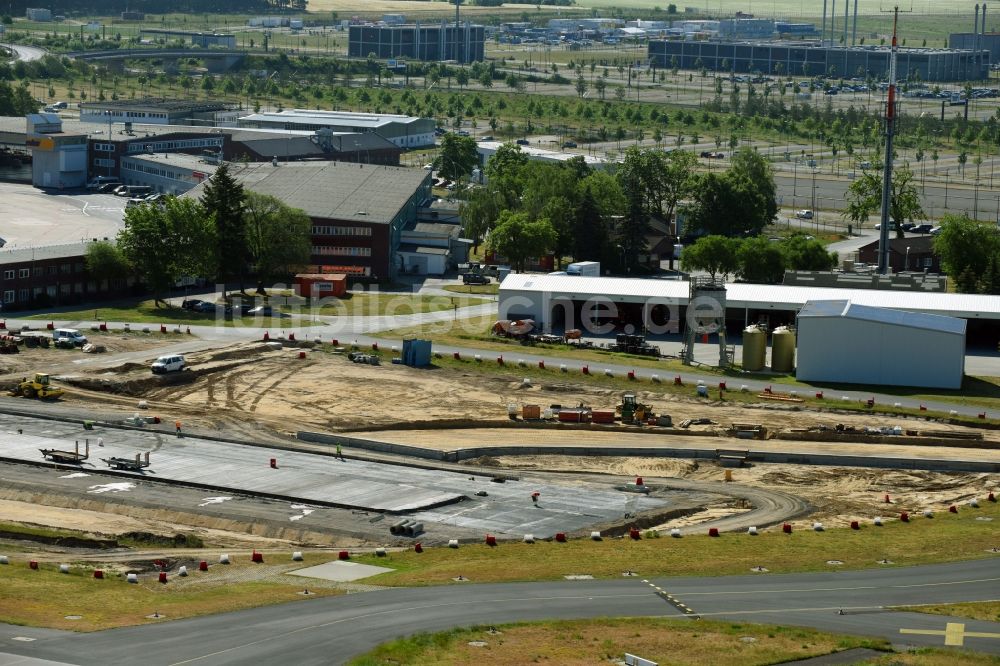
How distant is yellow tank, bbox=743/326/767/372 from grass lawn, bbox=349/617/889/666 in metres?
39.4

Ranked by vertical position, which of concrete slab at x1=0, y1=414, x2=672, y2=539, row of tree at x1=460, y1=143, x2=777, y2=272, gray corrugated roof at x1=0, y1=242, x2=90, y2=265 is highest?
row of tree at x1=460, y1=143, x2=777, y2=272

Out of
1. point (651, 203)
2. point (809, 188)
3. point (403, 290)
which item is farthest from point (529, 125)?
point (403, 290)

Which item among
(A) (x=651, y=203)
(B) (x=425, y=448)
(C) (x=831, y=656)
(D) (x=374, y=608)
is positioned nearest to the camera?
(C) (x=831, y=656)

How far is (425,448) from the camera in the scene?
63.8m

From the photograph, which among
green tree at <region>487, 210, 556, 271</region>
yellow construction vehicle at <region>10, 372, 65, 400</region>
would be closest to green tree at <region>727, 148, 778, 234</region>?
green tree at <region>487, 210, 556, 271</region>

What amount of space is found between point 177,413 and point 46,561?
72.9 feet

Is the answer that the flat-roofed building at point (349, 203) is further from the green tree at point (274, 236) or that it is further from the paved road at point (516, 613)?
the paved road at point (516, 613)

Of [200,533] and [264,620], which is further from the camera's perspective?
[200,533]

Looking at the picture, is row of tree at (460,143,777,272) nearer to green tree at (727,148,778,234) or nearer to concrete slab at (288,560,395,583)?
green tree at (727,148,778,234)

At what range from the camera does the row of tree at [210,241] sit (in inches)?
3622

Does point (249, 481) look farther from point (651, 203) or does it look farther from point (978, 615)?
point (651, 203)

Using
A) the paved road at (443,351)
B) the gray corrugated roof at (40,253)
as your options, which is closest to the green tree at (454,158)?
the paved road at (443,351)

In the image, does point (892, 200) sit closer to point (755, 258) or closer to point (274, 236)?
point (755, 258)

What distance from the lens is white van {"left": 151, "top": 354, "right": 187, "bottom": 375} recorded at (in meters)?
74.6
